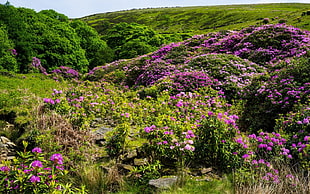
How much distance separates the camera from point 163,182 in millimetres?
A: 4043

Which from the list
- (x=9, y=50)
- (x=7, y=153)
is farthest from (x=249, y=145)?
Result: (x=9, y=50)

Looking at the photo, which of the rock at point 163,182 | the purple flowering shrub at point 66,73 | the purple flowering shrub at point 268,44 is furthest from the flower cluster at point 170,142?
the purple flowering shrub at point 66,73

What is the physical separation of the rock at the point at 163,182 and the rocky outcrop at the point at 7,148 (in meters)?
3.61

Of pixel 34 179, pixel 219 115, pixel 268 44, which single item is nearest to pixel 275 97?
pixel 219 115

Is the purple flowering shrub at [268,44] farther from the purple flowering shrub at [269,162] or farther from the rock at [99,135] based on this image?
the rock at [99,135]

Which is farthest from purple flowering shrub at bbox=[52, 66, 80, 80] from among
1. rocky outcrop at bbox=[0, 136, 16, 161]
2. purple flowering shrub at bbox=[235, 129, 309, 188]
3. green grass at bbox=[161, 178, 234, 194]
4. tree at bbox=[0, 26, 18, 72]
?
purple flowering shrub at bbox=[235, 129, 309, 188]

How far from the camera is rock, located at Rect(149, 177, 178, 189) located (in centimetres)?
393

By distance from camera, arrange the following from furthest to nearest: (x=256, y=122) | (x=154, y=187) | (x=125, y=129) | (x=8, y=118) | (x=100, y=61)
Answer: (x=100, y=61), (x=8, y=118), (x=256, y=122), (x=125, y=129), (x=154, y=187)

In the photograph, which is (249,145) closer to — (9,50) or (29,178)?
(29,178)

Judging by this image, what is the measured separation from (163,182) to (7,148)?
4.32 meters

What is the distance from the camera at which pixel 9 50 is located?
20.4 meters

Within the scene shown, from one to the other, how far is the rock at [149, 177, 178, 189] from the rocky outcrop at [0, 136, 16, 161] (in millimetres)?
3608

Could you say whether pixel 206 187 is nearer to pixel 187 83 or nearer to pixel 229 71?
pixel 187 83

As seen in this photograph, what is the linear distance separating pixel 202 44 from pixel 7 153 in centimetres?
1682
